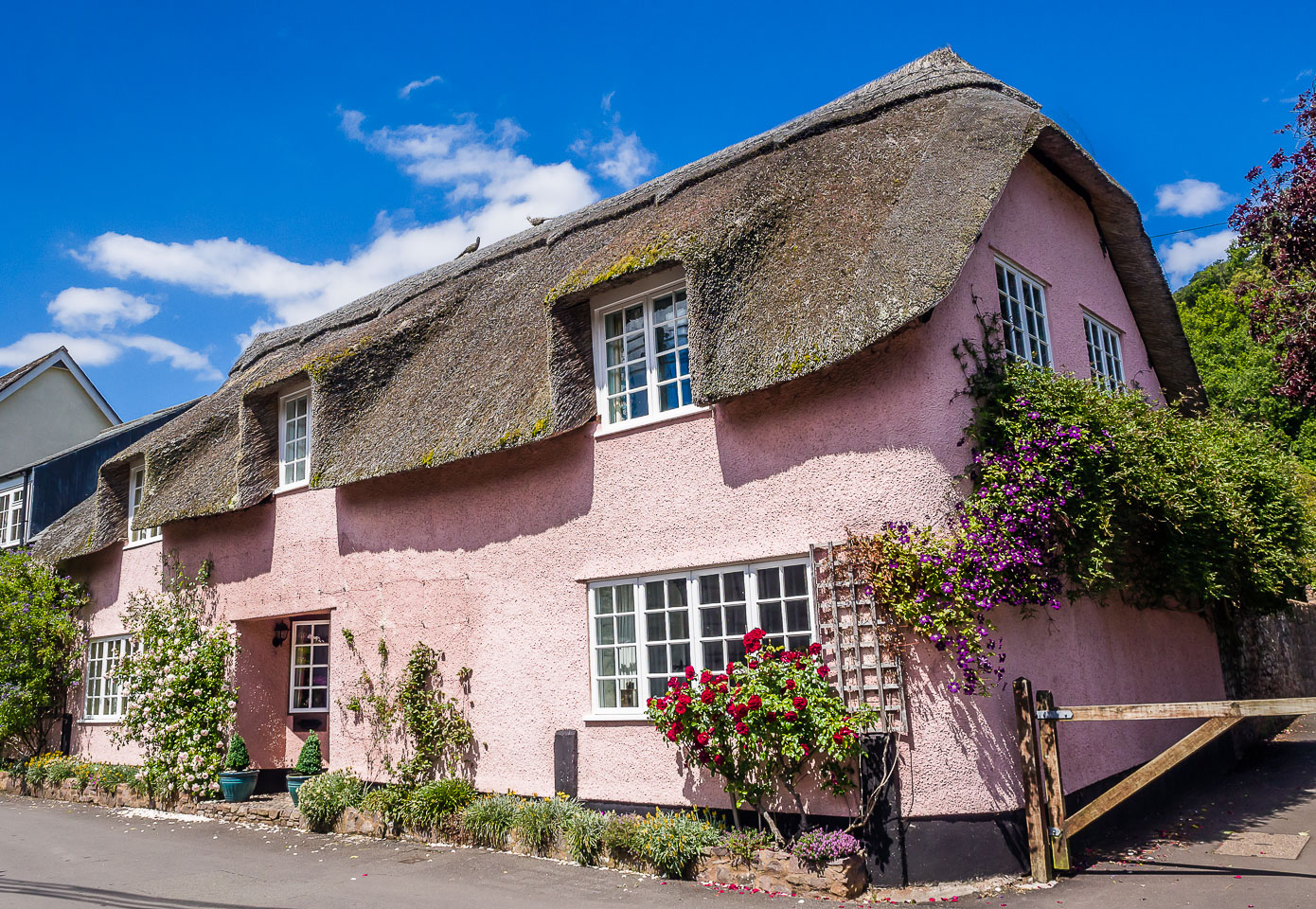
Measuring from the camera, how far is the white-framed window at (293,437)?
1223 centimetres

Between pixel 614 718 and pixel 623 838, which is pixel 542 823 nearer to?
pixel 623 838

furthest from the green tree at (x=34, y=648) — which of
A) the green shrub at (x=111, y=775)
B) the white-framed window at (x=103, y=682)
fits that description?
the green shrub at (x=111, y=775)

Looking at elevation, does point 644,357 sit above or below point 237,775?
above

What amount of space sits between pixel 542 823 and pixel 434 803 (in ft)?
5.05

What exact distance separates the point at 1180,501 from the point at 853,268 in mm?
3709

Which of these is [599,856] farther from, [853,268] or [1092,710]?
[853,268]

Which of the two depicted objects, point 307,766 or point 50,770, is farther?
point 50,770

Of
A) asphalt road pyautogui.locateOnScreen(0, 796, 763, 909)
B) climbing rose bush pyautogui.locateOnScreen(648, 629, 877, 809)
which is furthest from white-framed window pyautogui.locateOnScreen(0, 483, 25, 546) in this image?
climbing rose bush pyautogui.locateOnScreen(648, 629, 877, 809)

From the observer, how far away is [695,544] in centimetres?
794

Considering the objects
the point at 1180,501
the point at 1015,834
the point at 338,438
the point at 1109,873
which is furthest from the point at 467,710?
the point at 1180,501

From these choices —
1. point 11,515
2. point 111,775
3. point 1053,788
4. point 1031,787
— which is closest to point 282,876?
point 1031,787

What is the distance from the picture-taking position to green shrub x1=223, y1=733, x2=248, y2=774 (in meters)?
11.7

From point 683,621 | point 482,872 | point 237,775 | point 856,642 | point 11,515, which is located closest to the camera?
point 856,642

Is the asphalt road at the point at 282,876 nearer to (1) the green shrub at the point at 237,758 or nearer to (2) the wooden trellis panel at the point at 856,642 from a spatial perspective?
(1) the green shrub at the point at 237,758
